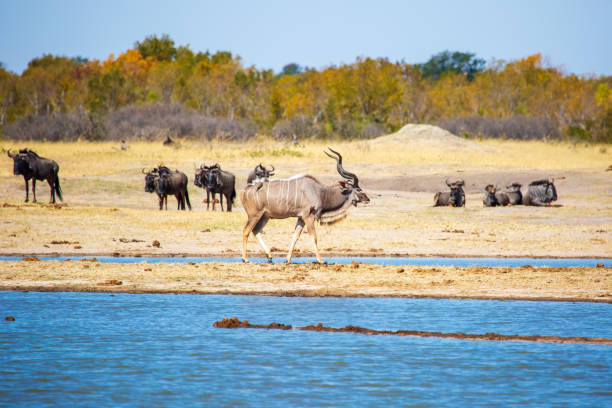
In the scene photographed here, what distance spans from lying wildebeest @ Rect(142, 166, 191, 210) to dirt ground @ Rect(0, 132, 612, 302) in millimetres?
1144

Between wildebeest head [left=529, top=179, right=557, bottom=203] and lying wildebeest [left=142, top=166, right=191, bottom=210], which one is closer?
lying wildebeest [left=142, top=166, right=191, bottom=210]

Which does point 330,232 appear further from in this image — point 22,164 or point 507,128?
point 507,128

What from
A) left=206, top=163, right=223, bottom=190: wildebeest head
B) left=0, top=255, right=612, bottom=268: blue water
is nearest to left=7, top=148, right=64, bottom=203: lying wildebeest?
left=206, top=163, right=223, bottom=190: wildebeest head

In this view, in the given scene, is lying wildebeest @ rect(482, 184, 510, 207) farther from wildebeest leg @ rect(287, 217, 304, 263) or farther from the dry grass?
wildebeest leg @ rect(287, 217, 304, 263)

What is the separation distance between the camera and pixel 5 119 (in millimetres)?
72562

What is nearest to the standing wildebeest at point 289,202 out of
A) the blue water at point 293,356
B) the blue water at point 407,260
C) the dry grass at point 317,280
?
the dry grass at point 317,280

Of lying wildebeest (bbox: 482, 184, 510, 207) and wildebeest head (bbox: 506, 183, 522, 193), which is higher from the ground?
wildebeest head (bbox: 506, 183, 522, 193)

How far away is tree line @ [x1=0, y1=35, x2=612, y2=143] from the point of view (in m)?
57.3

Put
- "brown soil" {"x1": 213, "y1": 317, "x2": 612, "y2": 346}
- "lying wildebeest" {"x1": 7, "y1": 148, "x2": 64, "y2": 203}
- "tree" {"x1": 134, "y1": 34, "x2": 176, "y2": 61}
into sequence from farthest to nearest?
"tree" {"x1": 134, "y1": 34, "x2": 176, "y2": 61} → "lying wildebeest" {"x1": 7, "y1": 148, "x2": 64, "y2": 203} → "brown soil" {"x1": 213, "y1": 317, "x2": 612, "y2": 346}

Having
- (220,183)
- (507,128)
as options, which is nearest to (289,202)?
(220,183)

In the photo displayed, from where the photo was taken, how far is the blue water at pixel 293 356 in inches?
289

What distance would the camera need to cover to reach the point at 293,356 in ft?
29.1

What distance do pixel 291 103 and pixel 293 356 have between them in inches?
2710

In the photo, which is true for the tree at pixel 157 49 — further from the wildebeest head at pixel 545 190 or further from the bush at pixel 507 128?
the wildebeest head at pixel 545 190
